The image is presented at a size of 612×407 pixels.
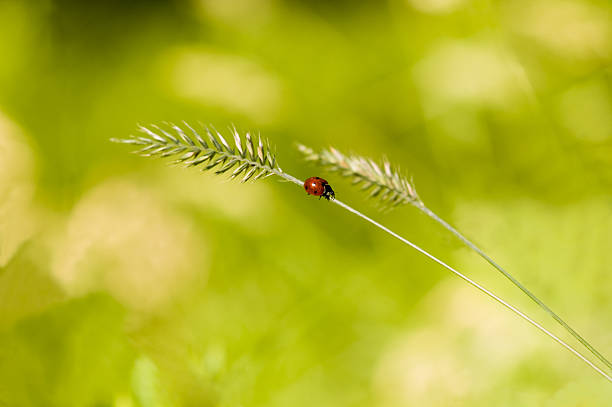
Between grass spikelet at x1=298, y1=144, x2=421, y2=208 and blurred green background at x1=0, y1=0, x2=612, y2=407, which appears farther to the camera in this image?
blurred green background at x1=0, y1=0, x2=612, y2=407

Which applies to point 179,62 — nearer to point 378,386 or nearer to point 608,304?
point 378,386

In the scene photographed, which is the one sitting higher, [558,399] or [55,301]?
[558,399]

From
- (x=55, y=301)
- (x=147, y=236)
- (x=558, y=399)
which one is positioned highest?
(x=558, y=399)

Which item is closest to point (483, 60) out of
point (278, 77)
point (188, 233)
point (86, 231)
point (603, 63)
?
point (603, 63)

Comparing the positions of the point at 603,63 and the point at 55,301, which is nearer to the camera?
the point at 55,301

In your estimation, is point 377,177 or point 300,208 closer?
point 377,177

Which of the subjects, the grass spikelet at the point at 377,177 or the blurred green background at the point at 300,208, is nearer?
the grass spikelet at the point at 377,177

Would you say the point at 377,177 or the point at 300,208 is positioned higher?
the point at 377,177

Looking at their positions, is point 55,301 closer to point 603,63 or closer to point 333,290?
point 333,290
